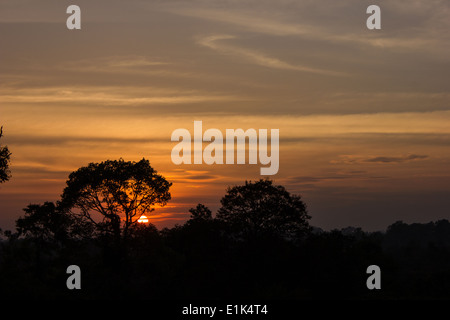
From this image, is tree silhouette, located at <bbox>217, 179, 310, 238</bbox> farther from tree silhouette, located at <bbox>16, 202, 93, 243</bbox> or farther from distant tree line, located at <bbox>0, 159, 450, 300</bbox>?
tree silhouette, located at <bbox>16, 202, 93, 243</bbox>

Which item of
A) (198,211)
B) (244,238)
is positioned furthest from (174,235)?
(244,238)

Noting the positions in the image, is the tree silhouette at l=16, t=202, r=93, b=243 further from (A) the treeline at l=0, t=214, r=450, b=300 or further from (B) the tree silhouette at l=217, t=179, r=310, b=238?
(B) the tree silhouette at l=217, t=179, r=310, b=238

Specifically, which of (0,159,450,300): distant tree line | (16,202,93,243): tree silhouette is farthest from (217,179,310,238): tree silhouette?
(16,202,93,243): tree silhouette

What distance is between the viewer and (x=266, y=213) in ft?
265

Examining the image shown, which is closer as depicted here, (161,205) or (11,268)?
(11,268)

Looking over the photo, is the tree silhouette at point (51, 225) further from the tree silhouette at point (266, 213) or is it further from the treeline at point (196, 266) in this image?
the tree silhouette at point (266, 213)

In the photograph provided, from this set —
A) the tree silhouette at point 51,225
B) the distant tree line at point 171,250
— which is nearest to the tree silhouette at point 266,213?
the distant tree line at point 171,250

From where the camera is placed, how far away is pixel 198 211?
93750 millimetres

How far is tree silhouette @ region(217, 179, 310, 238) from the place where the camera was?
80.0 meters

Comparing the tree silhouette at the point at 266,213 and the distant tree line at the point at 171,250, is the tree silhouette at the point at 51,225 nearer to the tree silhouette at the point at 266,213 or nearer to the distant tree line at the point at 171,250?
the distant tree line at the point at 171,250

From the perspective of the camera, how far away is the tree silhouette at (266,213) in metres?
80.0
